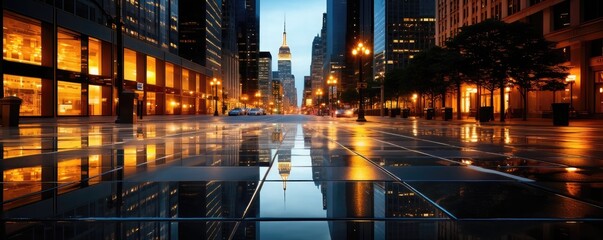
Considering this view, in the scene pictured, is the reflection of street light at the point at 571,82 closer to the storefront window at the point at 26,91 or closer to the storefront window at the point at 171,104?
the storefront window at the point at 26,91

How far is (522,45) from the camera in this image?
46375 mm

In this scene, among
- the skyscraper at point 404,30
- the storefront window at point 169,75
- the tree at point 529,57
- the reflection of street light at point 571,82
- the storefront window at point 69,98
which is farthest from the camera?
the skyscraper at point 404,30

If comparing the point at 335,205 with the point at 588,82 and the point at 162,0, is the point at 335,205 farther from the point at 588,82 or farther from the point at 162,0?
the point at 162,0

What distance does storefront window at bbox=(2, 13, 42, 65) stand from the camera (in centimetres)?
4609

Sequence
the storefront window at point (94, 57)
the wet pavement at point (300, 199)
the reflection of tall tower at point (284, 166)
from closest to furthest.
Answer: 1. the wet pavement at point (300, 199)
2. the reflection of tall tower at point (284, 166)
3. the storefront window at point (94, 57)

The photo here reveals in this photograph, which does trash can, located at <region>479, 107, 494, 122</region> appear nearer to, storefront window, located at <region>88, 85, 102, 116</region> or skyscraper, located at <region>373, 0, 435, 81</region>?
storefront window, located at <region>88, 85, 102, 116</region>

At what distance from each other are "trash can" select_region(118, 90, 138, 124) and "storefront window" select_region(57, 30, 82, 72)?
2440cm

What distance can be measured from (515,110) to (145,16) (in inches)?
2457

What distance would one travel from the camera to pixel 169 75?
307 feet

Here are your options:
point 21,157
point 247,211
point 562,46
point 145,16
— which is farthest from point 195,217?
point 145,16

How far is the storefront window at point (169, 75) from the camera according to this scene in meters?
91.6

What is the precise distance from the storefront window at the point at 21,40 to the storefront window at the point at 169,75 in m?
40.7

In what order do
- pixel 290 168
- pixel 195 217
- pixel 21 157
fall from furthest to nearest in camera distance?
pixel 21 157 → pixel 290 168 → pixel 195 217

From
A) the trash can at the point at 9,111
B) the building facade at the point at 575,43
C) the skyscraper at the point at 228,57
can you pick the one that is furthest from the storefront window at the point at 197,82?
the trash can at the point at 9,111
